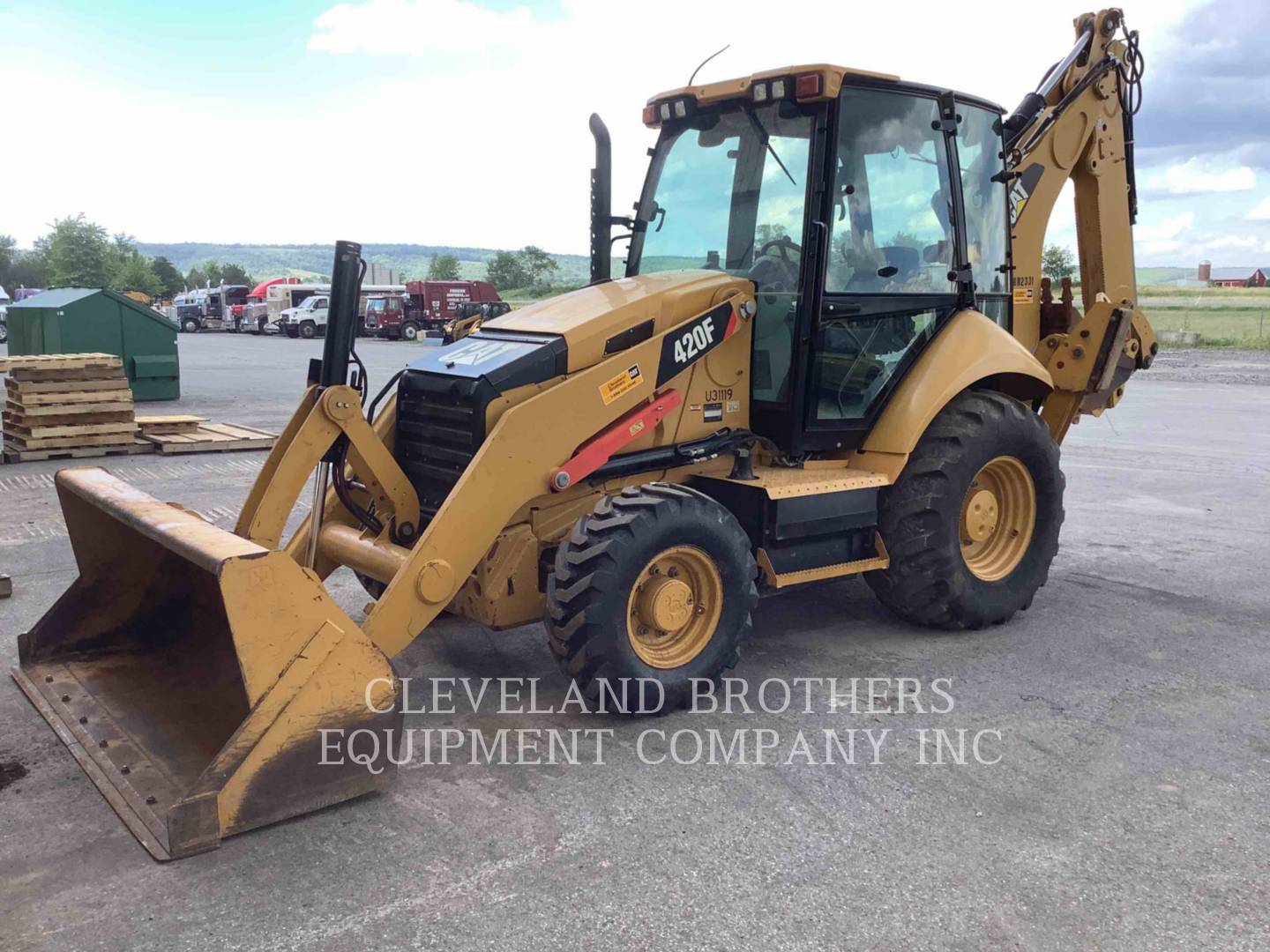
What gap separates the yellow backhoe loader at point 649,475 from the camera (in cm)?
371

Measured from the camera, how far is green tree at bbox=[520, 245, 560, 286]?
76.9 m

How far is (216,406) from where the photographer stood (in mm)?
16922

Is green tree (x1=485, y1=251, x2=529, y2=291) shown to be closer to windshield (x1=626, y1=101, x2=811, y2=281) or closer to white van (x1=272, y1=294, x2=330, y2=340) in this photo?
white van (x1=272, y1=294, x2=330, y2=340)

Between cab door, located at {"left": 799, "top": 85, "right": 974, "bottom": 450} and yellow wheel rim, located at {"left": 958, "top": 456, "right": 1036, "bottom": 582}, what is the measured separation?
80 cm

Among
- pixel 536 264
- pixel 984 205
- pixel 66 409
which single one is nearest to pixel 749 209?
pixel 984 205

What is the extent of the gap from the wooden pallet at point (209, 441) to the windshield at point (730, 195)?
700cm

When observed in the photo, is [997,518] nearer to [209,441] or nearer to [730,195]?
[730,195]

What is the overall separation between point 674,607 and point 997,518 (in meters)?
2.38

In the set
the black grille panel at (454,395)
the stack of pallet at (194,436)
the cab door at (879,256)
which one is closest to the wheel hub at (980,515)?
the cab door at (879,256)

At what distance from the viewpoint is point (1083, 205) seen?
699cm

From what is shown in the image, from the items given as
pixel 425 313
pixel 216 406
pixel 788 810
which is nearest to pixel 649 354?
pixel 788 810

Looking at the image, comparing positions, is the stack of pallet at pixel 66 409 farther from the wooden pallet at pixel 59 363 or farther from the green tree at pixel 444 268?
the green tree at pixel 444 268

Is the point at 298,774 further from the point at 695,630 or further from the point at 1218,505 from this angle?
the point at 1218,505

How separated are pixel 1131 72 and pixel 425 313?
1364 inches
